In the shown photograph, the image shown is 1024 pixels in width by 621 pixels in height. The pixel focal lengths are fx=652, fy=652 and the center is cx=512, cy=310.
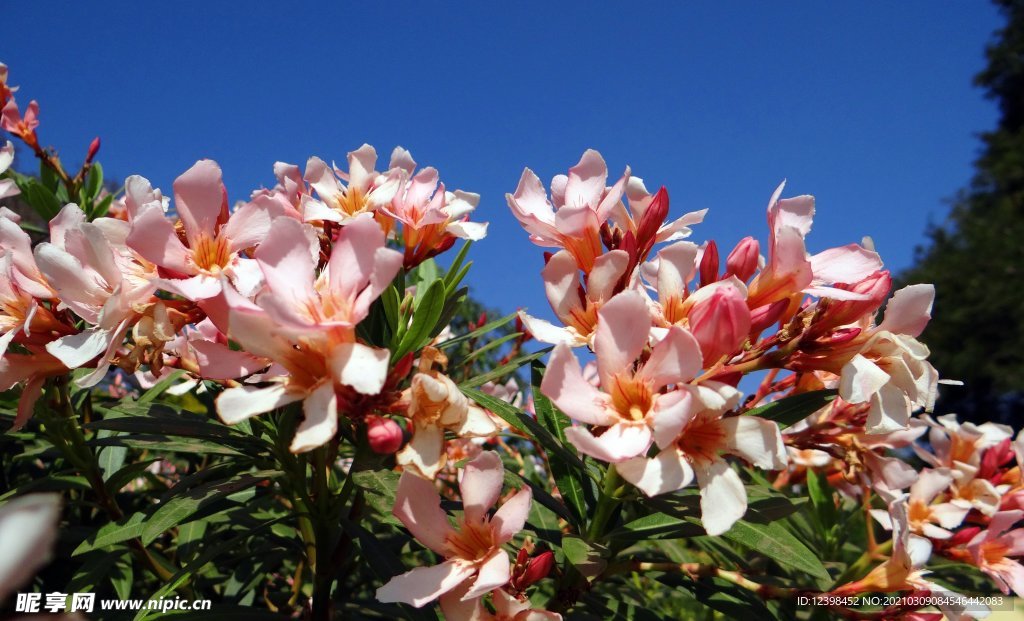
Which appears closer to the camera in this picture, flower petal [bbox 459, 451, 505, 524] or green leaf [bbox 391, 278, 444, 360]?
flower petal [bbox 459, 451, 505, 524]

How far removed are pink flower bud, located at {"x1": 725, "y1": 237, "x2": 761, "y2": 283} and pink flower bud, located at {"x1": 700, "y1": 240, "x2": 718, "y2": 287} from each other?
0.09 ft

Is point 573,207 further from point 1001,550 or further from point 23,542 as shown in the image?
point 1001,550

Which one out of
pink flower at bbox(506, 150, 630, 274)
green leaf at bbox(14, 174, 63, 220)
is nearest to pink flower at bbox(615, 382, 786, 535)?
pink flower at bbox(506, 150, 630, 274)

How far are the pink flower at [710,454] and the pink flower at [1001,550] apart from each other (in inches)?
37.3

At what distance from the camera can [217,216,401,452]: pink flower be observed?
77 centimetres

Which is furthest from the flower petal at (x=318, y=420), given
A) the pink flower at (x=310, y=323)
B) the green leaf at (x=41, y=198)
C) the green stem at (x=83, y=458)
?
the green leaf at (x=41, y=198)

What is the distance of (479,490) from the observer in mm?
A: 936

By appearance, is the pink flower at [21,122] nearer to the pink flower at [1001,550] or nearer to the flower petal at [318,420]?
the flower petal at [318,420]

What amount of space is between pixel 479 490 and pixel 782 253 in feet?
1.91

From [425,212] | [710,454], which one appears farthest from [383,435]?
[425,212]

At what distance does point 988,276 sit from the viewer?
18453 millimetres

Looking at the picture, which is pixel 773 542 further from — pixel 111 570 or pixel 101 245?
pixel 111 570

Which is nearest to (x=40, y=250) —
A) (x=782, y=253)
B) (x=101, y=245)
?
(x=101, y=245)

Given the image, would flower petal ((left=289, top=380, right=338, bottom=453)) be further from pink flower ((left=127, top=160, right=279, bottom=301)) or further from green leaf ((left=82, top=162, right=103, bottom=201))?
green leaf ((left=82, top=162, right=103, bottom=201))
